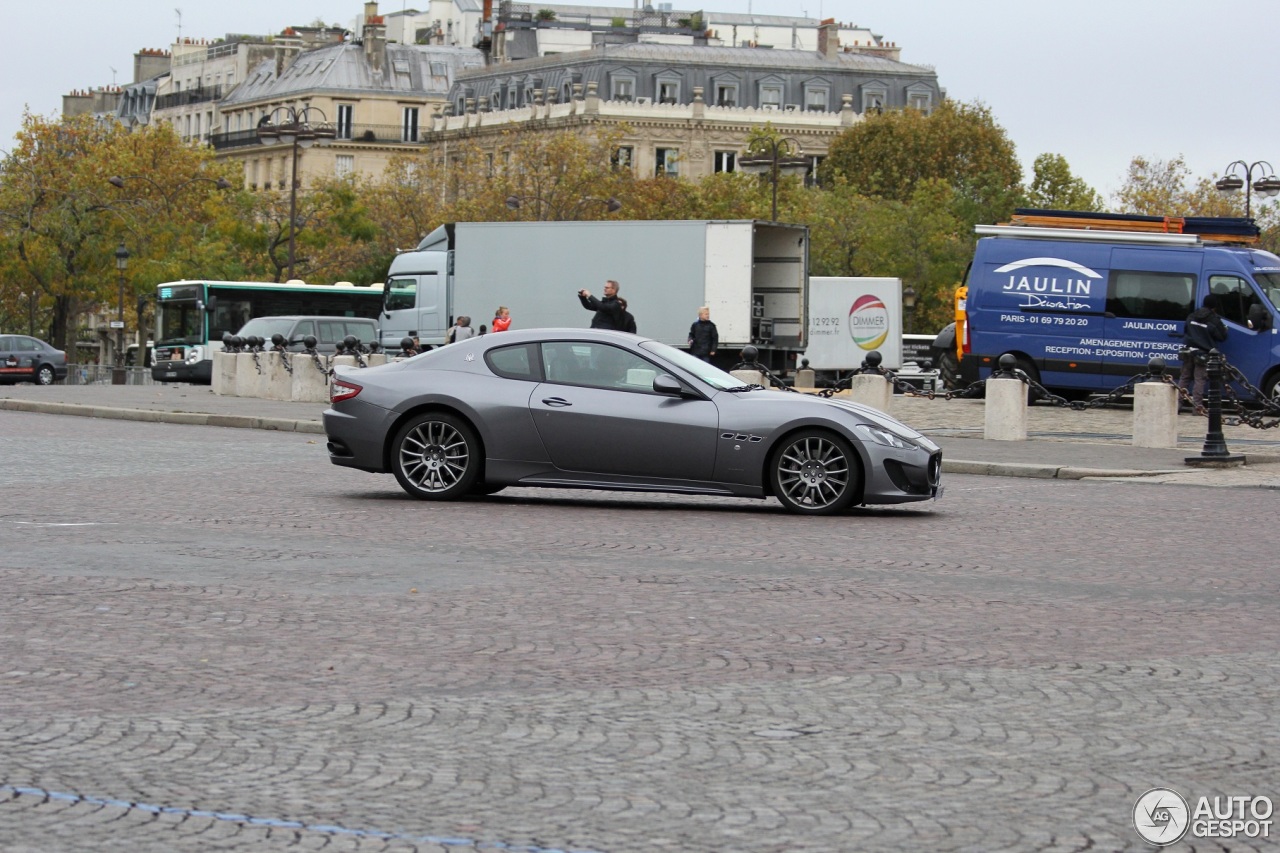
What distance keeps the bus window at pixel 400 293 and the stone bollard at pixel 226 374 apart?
1095 cm

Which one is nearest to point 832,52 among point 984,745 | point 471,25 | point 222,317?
point 471,25

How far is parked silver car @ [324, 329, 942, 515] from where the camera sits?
48.2ft

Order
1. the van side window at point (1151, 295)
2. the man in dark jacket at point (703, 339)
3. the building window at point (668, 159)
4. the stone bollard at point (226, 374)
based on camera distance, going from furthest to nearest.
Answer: the building window at point (668, 159) < the stone bollard at point (226, 374) < the van side window at point (1151, 295) < the man in dark jacket at point (703, 339)

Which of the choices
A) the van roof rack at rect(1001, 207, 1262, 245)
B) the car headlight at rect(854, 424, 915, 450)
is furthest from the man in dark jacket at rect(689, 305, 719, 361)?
the car headlight at rect(854, 424, 915, 450)

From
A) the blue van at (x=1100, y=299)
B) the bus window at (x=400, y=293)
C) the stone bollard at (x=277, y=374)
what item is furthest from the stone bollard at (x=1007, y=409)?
the bus window at (x=400, y=293)

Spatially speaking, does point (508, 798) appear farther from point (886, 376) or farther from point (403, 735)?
point (886, 376)

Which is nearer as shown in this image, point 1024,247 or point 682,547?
point 682,547

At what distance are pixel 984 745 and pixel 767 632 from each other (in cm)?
243

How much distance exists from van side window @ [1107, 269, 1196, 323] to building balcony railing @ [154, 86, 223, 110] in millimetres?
110354

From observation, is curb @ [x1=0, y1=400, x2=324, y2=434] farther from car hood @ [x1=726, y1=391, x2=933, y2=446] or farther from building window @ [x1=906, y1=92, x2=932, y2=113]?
building window @ [x1=906, y1=92, x2=932, y2=113]

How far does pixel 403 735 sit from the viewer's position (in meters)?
6.52

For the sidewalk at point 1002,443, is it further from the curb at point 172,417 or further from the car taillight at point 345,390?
the car taillight at point 345,390

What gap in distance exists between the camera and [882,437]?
579 inches

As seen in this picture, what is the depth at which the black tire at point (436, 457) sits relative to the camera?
15234 mm
